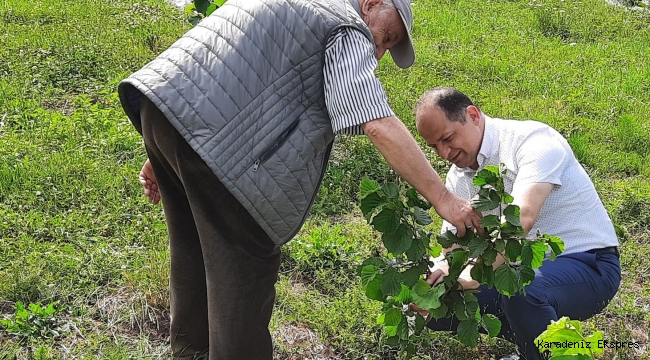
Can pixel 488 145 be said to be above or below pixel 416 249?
above

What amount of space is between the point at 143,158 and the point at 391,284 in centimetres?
282

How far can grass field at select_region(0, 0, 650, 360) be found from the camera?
3352mm

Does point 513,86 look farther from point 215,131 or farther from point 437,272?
point 215,131

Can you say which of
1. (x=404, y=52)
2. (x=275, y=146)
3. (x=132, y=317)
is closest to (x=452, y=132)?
(x=404, y=52)

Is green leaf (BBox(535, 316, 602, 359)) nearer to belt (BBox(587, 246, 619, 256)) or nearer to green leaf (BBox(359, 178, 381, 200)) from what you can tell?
green leaf (BBox(359, 178, 381, 200))

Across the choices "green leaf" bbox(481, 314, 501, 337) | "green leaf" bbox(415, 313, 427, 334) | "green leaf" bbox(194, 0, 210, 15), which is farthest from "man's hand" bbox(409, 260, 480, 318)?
"green leaf" bbox(194, 0, 210, 15)

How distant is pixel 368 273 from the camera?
2562mm

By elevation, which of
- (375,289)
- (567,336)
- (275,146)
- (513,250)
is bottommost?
(375,289)

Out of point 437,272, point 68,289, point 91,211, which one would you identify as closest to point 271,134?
point 437,272

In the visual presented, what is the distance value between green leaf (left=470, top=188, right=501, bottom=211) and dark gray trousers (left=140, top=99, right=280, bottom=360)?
2.29ft

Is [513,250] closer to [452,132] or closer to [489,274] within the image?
[489,274]

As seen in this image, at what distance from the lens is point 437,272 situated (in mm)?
2877

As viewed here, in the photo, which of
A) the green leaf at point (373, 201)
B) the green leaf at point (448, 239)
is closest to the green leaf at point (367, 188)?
the green leaf at point (373, 201)

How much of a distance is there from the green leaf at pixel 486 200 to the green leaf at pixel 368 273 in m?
0.48
